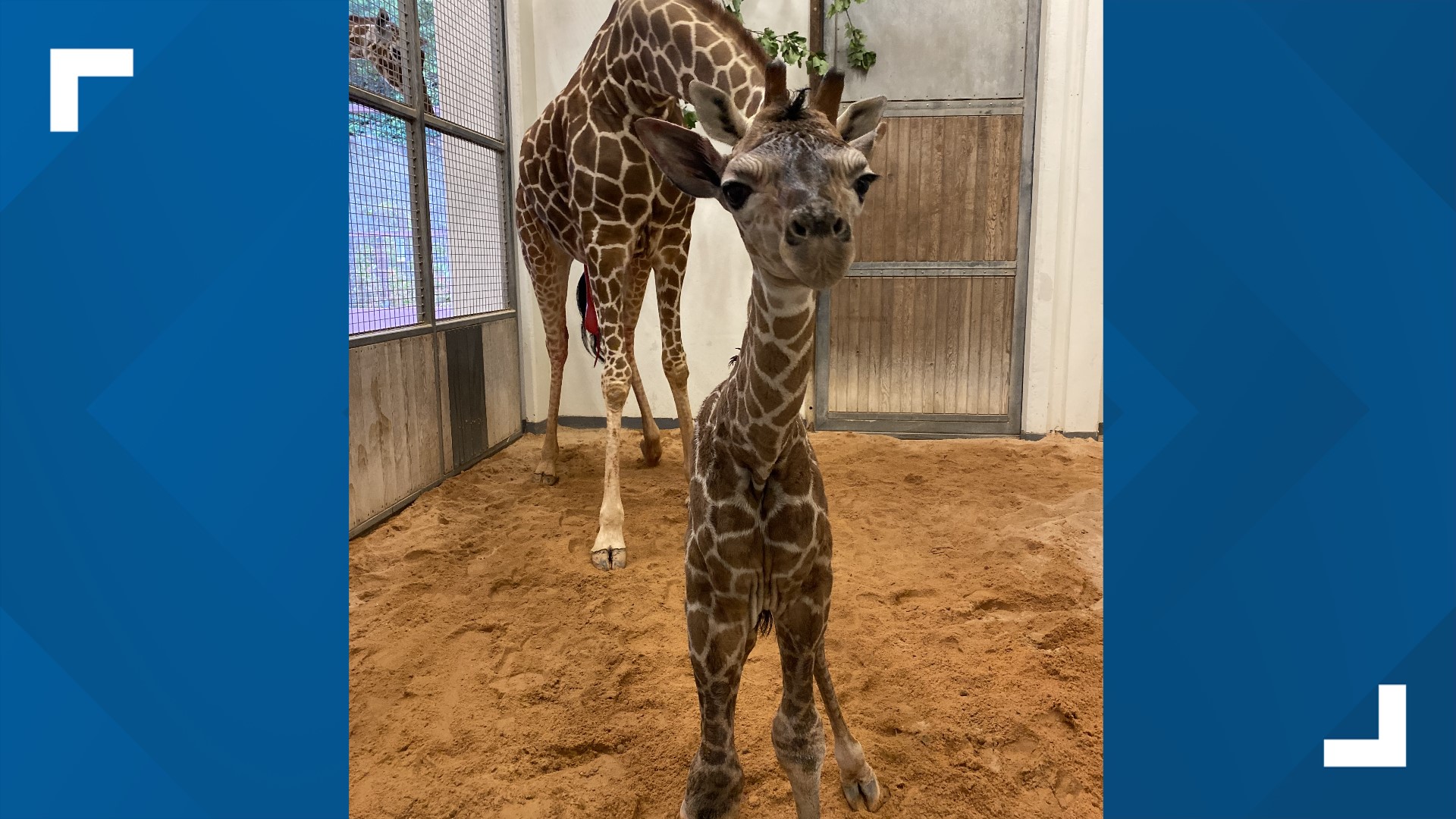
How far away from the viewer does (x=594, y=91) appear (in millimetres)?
3359

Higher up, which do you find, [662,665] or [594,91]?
[594,91]

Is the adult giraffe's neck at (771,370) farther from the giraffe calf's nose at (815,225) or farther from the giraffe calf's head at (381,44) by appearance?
the giraffe calf's head at (381,44)

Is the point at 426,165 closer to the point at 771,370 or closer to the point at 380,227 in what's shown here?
the point at 380,227

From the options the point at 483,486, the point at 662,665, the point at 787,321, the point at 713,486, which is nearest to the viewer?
the point at 787,321

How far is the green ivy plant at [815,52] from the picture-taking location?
4.30 metres

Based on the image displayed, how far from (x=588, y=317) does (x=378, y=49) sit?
168 cm

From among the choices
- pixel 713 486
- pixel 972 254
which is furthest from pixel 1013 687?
pixel 972 254

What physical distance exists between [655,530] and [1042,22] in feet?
13.6

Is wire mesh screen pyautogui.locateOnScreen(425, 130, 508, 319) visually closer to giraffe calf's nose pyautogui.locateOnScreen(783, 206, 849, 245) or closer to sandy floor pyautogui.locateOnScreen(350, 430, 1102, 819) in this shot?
sandy floor pyautogui.locateOnScreen(350, 430, 1102, 819)

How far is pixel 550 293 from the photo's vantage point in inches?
175

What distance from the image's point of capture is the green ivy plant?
430cm

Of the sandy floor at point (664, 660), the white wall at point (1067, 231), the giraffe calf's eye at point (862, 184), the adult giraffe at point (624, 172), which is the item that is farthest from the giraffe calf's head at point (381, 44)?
the white wall at point (1067, 231)

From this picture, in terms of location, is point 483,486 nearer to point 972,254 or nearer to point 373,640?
point 373,640

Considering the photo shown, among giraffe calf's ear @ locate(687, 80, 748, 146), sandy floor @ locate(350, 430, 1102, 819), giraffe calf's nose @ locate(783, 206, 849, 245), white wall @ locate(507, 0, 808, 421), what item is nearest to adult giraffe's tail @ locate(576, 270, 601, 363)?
white wall @ locate(507, 0, 808, 421)
